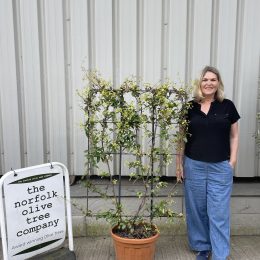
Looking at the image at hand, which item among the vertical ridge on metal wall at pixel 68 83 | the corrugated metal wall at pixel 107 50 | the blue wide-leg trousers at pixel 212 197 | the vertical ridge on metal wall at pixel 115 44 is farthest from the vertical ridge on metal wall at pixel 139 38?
the blue wide-leg trousers at pixel 212 197

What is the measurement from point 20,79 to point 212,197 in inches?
110

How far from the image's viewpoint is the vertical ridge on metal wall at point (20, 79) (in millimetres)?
4832

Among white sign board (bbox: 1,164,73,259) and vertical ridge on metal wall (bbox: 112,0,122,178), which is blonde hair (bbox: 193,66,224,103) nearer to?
vertical ridge on metal wall (bbox: 112,0,122,178)

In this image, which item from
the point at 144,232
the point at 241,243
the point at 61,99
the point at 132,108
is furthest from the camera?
the point at 61,99

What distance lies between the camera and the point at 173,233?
4762mm

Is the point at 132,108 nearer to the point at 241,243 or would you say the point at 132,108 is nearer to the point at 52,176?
the point at 52,176

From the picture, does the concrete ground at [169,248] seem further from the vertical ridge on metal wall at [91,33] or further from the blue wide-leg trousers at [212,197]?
the vertical ridge on metal wall at [91,33]

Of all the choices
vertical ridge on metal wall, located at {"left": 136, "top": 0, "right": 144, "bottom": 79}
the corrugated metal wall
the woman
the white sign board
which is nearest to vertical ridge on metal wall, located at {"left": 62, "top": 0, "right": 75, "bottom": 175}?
the corrugated metal wall

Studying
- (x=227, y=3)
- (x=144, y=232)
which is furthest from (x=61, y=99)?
(x=227, y=3)

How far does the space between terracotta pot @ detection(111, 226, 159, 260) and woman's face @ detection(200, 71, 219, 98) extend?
5.13ft

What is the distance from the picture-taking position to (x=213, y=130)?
12.7 ft

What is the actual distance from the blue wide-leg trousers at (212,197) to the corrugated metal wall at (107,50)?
124 cm

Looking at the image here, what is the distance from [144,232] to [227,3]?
291 cm

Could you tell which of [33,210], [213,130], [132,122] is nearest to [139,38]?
[132,122]
